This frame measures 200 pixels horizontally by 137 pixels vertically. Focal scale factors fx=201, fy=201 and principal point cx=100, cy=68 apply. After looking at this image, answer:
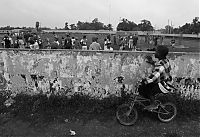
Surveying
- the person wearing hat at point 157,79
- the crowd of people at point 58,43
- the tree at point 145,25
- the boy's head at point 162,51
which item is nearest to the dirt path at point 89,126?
the person wearing hat at point 157,79

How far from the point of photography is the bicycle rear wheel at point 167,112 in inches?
171

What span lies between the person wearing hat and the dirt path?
18.1 inches

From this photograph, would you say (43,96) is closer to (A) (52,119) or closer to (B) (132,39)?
(A) (52,119)

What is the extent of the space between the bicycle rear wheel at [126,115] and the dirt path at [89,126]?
0.11m

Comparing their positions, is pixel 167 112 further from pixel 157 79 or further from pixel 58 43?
pixel 58 43

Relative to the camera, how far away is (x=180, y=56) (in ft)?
15.7

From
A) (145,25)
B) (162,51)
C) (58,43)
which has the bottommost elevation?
(162,51)

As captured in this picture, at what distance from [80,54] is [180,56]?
2.39 meters

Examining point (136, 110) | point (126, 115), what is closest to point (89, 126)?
point (126, 115)

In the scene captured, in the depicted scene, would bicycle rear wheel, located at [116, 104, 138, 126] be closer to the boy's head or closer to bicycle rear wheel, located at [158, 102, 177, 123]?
bicycle rear wheel, located at [158, 102, 177, 123]

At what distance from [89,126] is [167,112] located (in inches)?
67.0

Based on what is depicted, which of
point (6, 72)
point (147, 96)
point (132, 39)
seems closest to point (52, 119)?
point (6, 72)

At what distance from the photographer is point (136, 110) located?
4.34 metres

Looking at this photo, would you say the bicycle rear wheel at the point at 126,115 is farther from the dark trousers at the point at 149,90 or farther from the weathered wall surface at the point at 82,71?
the weathered wall surface at the point at 82,71
